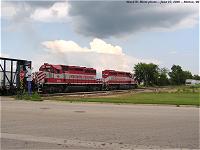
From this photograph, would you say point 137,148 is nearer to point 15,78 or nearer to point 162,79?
point 15,78

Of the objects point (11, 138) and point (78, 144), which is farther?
point (11, 138)

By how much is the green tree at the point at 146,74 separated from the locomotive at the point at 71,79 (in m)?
65.4

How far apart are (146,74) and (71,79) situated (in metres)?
86.2

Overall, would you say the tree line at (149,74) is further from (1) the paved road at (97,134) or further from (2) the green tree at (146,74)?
(1) the paved road at (97,134)

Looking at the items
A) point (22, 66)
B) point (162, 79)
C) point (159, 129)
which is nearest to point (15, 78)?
point (22, 66)

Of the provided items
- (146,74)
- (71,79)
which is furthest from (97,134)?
(146,74)

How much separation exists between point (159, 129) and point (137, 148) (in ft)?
11.6

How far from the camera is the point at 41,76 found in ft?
147

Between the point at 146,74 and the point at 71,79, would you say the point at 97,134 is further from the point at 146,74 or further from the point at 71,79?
the point at 146,74

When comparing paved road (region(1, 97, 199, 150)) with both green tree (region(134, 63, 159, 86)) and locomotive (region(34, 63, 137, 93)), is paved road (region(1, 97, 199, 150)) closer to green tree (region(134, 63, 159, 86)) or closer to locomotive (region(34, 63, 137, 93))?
locomotive (region(34, 63, 137, 93))

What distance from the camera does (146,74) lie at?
135m

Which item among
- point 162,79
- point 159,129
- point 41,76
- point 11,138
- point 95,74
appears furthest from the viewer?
point 162,79

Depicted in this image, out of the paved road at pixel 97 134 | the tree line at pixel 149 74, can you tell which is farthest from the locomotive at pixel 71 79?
the tree line at pixel 149 74

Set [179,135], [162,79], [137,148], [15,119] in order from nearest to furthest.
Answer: [137,148], [179,135], [15,119], [162,79]
